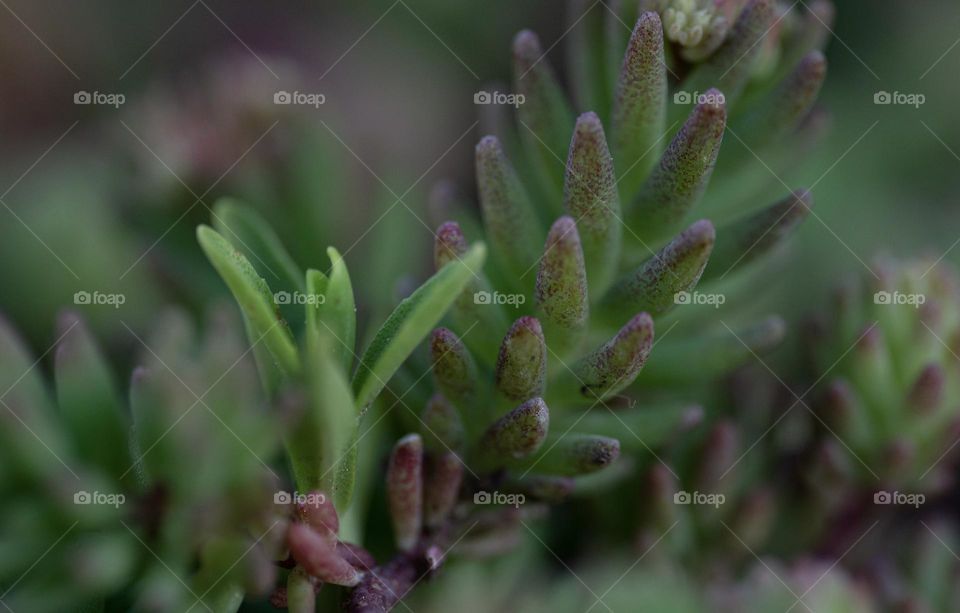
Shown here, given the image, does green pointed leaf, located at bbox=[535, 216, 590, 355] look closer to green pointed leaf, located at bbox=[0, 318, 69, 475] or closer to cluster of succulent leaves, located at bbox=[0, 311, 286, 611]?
cluster of succulent leaves, located at bbox=[0, 311, 286, 611]

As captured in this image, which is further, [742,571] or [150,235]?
[150,235]

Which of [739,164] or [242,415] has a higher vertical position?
[739,164]

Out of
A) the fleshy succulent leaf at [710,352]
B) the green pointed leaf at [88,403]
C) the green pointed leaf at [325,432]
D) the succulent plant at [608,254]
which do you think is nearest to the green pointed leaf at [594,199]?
the succulent plant at [608,254]

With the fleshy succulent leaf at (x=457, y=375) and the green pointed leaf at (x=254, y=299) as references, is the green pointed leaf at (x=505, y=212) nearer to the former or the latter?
the fleshy succulent leaf at (x=457, y=375)

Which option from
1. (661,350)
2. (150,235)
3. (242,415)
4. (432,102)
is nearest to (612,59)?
(661,350)

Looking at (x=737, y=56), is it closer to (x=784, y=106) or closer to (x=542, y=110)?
(x=784, y=106)

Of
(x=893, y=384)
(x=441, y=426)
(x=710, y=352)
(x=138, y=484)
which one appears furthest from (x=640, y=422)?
(x=138, y=484)

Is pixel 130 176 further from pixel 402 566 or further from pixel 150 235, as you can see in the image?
pixel 402 566
